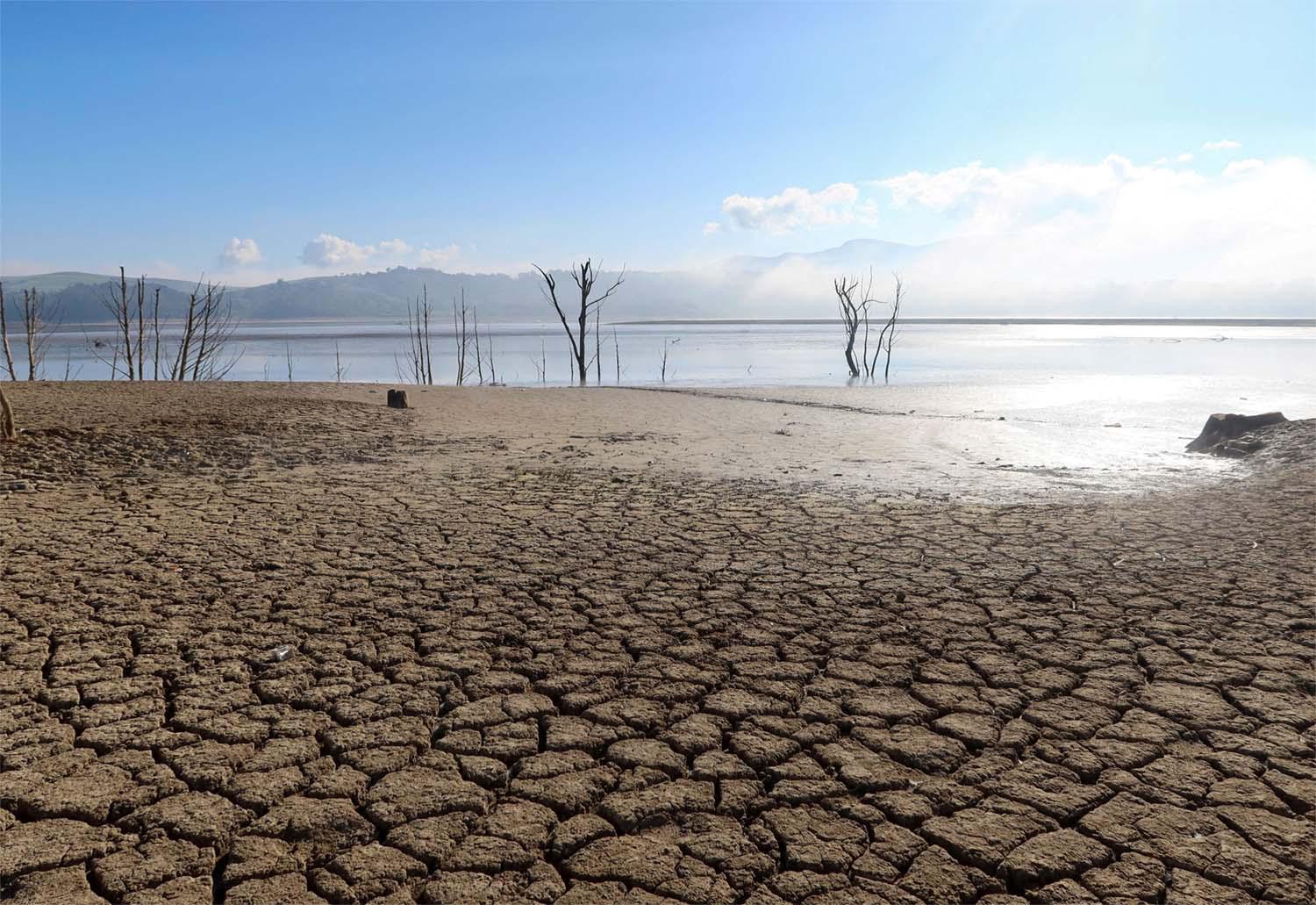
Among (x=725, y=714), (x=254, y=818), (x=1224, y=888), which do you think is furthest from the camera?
(x=725, y=714)

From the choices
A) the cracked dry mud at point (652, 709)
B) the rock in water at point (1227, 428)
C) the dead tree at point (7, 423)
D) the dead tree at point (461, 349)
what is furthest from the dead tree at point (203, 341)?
the rock in water at point (1227, 428)

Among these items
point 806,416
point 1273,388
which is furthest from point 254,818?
point 1273,388

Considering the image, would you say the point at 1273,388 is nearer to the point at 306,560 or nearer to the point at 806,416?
the point at 806,416

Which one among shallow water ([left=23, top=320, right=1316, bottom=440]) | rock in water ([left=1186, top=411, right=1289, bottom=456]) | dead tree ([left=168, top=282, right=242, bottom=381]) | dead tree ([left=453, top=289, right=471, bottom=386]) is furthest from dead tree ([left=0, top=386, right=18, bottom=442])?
dead tree ([left=453, top=289, right=471, bottom=386])

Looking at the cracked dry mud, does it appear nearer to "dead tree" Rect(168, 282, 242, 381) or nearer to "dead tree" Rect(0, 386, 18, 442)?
"dead tree" Rect(0, 386, 18, 442)

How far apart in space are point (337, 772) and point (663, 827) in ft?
3.10

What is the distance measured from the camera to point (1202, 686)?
9.99ft

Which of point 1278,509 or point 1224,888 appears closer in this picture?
point 1224,888

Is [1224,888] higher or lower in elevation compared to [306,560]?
lower

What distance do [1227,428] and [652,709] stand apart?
894 centimetres

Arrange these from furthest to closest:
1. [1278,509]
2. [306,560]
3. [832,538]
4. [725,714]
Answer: [1278,509], [832,538], [306,560], [725,714]

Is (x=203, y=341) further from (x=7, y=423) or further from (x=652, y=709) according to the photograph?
(x=652, y=709)

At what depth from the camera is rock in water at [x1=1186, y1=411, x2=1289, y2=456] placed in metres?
9.08

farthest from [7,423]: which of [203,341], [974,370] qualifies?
[974,370]
